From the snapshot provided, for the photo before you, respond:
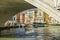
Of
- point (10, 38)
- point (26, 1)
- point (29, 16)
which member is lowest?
point (10, 38)

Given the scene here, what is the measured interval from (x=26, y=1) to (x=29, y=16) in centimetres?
28

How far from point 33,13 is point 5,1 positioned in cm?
33

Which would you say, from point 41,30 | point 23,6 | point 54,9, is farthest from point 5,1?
point 54,9

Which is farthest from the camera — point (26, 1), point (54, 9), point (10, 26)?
point (10, 26)

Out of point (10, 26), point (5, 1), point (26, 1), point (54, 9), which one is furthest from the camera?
point (10, 26)

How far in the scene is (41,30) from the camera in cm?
236

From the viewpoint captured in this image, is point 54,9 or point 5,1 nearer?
point 54,9

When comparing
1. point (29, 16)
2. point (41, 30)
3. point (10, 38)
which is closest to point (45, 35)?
point (41, 30)

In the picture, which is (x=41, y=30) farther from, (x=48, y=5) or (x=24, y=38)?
(x=48, y=5)

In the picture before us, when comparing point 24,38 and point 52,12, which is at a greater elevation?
point 52,12

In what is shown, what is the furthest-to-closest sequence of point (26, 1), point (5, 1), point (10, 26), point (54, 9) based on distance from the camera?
point (10, 26)
point (5, 1)
point (26, 1)
point (54, 9)

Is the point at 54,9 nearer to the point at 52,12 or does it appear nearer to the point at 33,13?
the point at 52,12

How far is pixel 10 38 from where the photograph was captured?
259cm

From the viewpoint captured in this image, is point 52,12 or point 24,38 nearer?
point 52,12
